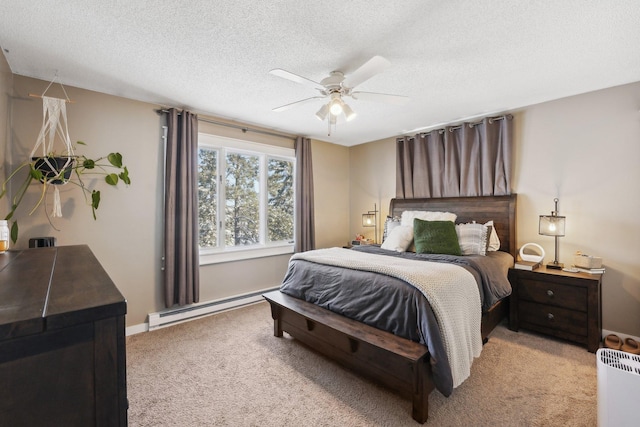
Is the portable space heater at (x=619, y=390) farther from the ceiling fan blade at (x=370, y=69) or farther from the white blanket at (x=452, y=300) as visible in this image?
the ceiling fan blade at (x=370, y=69)

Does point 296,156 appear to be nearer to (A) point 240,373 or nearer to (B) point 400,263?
(B) point 400,263

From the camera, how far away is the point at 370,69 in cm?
200

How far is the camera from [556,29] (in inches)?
72.9

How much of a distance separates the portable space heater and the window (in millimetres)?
3484

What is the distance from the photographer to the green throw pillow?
302 cm

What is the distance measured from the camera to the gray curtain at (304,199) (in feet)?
14.3

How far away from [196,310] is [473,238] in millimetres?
3304

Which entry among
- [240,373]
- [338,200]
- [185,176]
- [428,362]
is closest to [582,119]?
[428,362]

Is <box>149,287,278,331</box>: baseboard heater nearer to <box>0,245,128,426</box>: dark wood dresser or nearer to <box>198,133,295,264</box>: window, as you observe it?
<box>198,133,295,264</box>: window

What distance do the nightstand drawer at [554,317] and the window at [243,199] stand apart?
119 inches

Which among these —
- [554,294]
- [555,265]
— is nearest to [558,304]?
Answer: [554,294]

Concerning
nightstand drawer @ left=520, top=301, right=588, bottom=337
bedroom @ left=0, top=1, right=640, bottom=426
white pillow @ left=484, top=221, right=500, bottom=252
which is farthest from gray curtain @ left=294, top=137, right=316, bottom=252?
nightstand drawer @ left=520, top=301, right=588, bottom=337

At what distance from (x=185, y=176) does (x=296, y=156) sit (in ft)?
5.67

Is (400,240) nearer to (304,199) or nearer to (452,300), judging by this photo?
(452,300)
